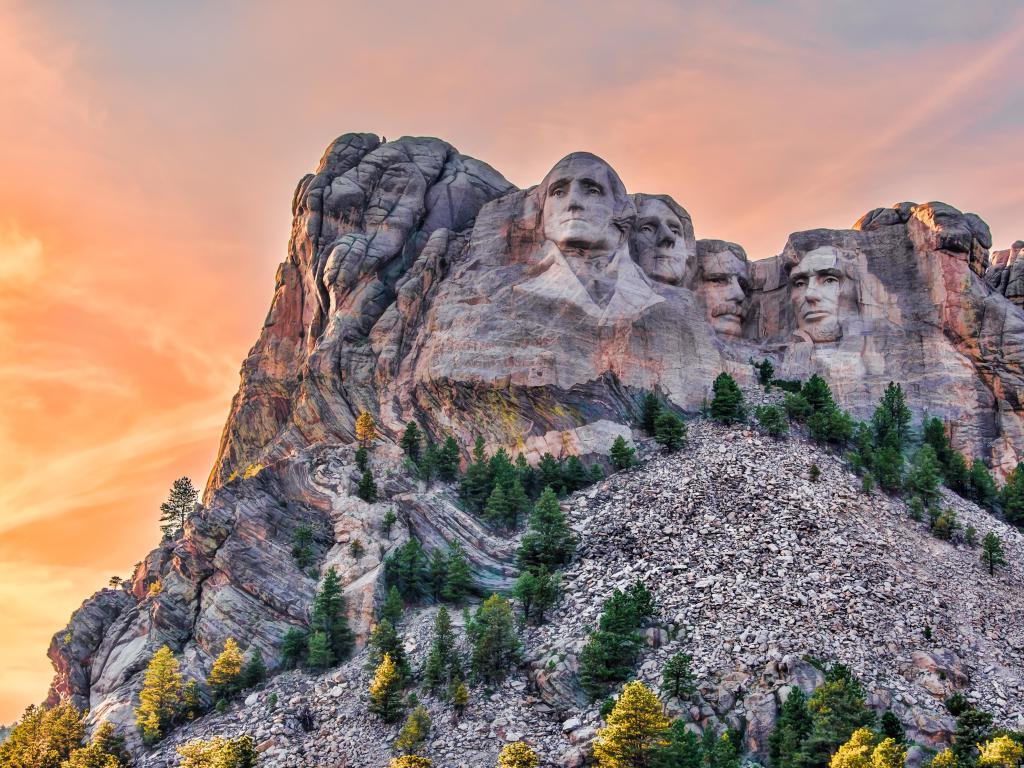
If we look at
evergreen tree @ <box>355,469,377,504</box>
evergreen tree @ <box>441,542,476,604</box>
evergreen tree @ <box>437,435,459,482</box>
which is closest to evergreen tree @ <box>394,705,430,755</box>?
evergreen tree @ <box>441,542,476,604</box>

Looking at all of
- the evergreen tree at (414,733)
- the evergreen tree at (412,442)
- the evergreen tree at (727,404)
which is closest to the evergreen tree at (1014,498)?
the evergreen tree at (727,404)

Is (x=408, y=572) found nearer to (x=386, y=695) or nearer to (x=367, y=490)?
(x=367, y=490)

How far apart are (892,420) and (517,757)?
1738 inches

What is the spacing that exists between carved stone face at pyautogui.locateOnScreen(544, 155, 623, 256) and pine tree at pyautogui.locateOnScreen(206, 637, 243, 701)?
37.5 m

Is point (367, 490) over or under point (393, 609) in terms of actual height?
over

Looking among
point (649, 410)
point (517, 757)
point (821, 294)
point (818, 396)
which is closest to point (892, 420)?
point (818, 396)

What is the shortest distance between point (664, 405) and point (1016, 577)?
1008 inches

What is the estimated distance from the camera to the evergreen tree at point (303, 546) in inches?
3125

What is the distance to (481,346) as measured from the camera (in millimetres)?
88875

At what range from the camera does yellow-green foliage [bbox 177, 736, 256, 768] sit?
2525 inches

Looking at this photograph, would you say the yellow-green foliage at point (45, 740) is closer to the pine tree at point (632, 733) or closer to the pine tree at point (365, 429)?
the pine tree at point (365, 429)

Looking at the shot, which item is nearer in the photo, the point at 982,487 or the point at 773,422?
the point at 773,422

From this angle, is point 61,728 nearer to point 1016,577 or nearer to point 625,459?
point 625,459

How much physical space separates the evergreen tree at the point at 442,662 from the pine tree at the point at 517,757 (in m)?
8.05
